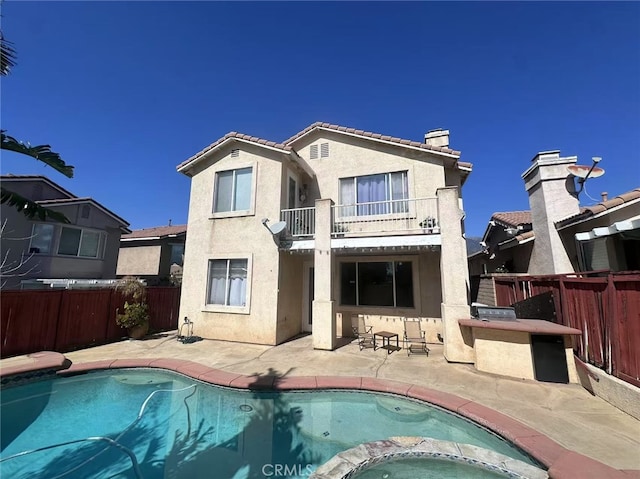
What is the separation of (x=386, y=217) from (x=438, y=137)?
17.2 ft

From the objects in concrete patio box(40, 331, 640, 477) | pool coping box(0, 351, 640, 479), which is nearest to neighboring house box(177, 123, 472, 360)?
concrete patio box(40, 331, 640, 477)

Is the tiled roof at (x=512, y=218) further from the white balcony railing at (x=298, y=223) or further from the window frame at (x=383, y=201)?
the white balcony railing at (x=298, y=223)

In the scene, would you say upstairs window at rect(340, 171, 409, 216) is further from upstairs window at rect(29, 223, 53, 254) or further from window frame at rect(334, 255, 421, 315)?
upstairs window at rect(29, 223, 53, 254)

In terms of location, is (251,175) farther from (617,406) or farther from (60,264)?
(60,264)

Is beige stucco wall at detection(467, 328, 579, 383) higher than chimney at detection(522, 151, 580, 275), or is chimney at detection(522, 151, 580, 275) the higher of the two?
chimney at detection(522, 151, 580, 275)

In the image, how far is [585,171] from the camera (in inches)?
370

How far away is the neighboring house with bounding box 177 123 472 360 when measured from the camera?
34.5 feet

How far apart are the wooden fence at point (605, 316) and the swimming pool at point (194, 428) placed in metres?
3.11

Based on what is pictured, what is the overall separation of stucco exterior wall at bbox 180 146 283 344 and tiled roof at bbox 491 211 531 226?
11.4 metres

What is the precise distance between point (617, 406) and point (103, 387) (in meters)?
12.4

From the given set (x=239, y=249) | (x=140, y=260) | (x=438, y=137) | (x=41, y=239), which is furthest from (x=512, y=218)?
(x=41, y=239)

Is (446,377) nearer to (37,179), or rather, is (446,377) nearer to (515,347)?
(515,347)

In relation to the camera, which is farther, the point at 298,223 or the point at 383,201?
the point at 298,223

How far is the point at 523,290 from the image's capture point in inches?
378
